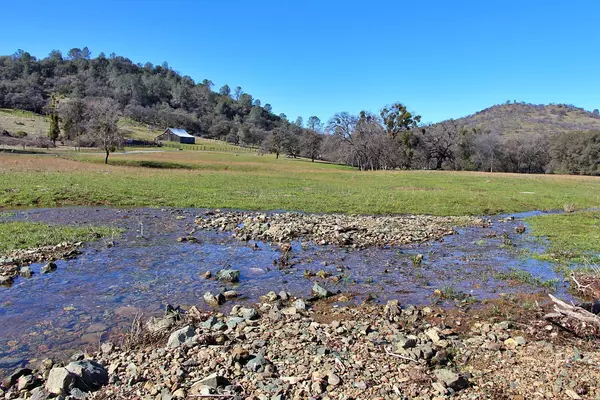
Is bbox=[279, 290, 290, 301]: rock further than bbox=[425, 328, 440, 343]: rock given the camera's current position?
Yes

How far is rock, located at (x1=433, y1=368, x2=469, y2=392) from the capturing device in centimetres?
571

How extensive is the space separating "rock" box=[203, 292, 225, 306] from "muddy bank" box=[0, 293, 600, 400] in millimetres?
875

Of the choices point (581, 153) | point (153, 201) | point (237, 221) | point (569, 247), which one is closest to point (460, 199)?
point (569, 247)

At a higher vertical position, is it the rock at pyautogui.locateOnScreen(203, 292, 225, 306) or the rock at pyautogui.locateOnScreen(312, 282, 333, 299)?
the rock at pyautogui.locateOnScreen(312, 282, 333, 299)

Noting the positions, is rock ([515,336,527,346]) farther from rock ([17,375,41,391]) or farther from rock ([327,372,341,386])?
rock ([17,375,41,391])

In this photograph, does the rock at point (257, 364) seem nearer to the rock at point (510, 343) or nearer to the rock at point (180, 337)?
the rock at point (180, 337)

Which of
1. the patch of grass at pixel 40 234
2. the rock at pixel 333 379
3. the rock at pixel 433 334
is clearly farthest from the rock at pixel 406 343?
the patch of grass at pixel 40 234

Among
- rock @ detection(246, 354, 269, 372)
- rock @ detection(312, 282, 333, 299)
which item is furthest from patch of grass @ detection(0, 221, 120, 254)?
rock @ detection(246, 354, 269, 372)

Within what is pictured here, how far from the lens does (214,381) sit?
565 centimetres

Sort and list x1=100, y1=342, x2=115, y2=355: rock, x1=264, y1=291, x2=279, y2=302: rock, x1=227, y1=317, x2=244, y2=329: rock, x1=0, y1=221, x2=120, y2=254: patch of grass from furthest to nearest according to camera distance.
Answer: x1=0, y1=221, x2=120, y2=254: patch of grass
x1=264, y1=291, x2=279, y2=302: rock
x1=227, y1=317, x2=244, y2=329: rock
x1=100, y1=342, x2=115, y2=355: rock

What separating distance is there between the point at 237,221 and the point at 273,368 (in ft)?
48.9

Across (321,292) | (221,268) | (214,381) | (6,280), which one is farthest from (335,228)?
(214,381)

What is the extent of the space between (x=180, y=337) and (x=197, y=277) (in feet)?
14.7

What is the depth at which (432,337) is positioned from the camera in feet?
24.2
